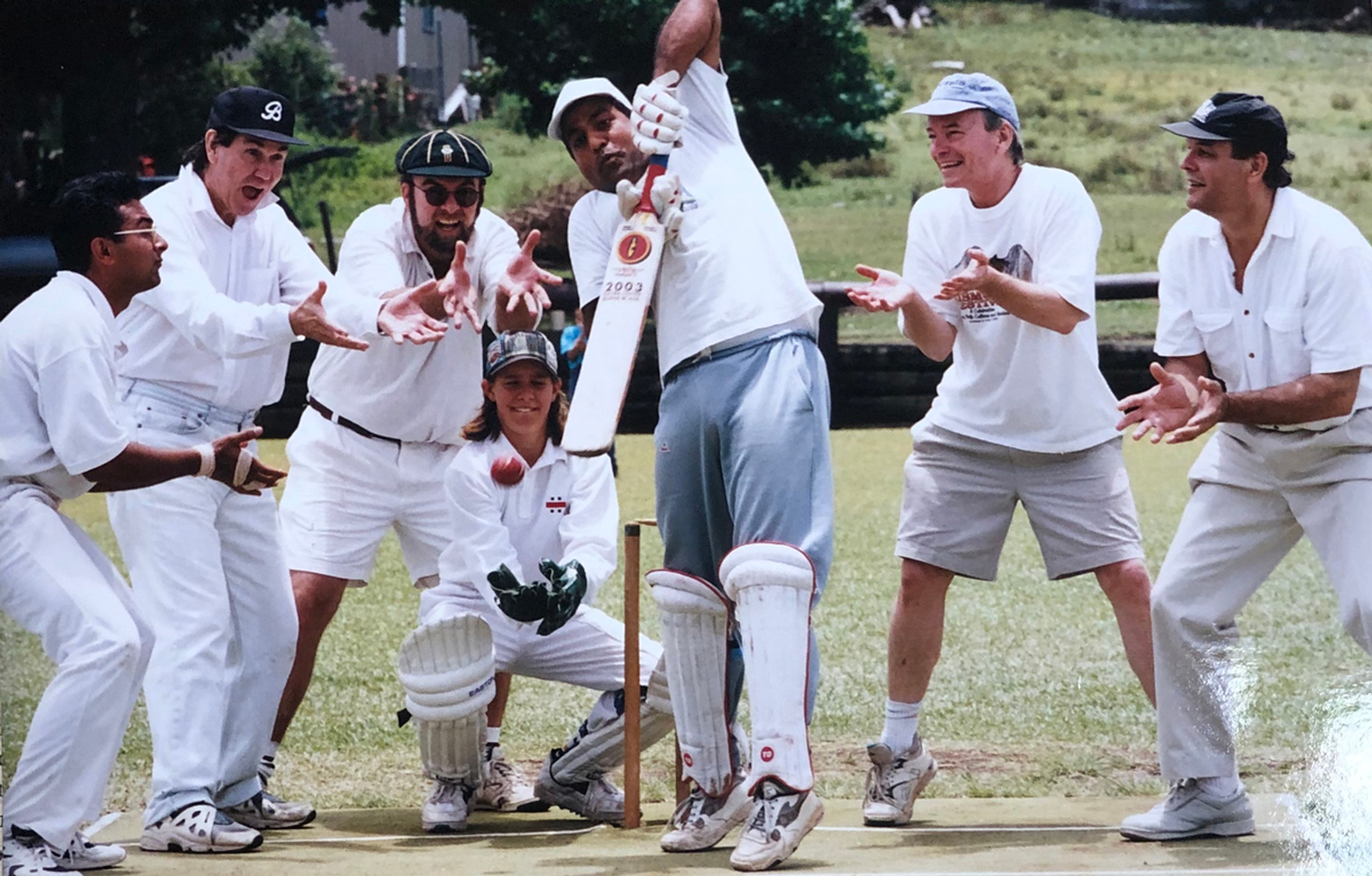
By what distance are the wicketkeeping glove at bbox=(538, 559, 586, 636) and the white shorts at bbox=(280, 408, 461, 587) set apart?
0.49 metres

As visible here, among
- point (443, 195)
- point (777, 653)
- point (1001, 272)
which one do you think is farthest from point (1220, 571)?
point (443, 195)

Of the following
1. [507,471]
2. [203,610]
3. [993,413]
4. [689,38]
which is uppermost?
[689,38]

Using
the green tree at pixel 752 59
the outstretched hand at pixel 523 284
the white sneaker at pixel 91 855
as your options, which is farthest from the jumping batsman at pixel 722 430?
the green tree at pixel 752 59

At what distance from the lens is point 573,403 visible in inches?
125

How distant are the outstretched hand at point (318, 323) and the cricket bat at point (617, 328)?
51 centimetres

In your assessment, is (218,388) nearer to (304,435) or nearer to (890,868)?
(304,435)

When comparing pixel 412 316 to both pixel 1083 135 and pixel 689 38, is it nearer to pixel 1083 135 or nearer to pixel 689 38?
pixel 689 38

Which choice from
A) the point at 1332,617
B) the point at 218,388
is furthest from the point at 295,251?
the point at 1332,617

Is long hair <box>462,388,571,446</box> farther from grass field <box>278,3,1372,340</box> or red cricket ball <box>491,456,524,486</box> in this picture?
grass field <box>278,3,1372,340</box>

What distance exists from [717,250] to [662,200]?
137mm

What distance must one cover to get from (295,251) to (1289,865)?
2.28 meters

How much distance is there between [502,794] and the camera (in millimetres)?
3818

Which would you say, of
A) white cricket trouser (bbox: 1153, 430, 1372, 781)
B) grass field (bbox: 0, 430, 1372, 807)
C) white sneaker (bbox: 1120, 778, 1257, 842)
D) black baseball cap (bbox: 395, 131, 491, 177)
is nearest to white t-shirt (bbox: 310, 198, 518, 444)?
black baseball cap (bbox: 395, 131, 491, 177)

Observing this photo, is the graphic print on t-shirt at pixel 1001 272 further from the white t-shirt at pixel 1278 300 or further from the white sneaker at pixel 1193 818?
the white sneaker at pixel 1193 818
